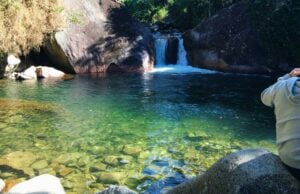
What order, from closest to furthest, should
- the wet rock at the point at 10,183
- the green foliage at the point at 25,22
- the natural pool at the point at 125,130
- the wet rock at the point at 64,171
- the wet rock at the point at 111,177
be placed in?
1. the wet rock at the point at 10,183
2. the wet rock at the point at 111,177
3. the wet rock at the point at 64,171
4. the natural pool at the point at 125,130
5. the green foliage at the point at 25,22

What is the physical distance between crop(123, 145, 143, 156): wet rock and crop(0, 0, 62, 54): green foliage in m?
8.81

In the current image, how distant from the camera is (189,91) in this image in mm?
14586

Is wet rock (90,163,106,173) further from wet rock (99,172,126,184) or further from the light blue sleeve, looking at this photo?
the light blue sleeve

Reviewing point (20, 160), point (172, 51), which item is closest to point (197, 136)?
point (20, 160)

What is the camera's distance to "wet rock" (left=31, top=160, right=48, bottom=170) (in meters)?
7.12

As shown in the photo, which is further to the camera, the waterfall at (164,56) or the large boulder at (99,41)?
the waterfall at (164,56)

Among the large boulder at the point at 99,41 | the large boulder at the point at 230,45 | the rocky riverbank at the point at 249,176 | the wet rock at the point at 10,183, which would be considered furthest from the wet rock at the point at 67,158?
the large boulder at the point at 230,45

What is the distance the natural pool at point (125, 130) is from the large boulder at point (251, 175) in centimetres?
257

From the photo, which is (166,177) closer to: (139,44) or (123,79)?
(123,79)

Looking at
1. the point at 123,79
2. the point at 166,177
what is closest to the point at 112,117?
the point at 166,177

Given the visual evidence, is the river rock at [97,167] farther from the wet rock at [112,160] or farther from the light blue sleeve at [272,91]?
the light blue sleeve at [272,91]

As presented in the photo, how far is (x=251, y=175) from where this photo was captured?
3.58m

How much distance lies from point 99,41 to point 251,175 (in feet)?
57.2

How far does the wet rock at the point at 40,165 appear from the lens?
7.12 m
